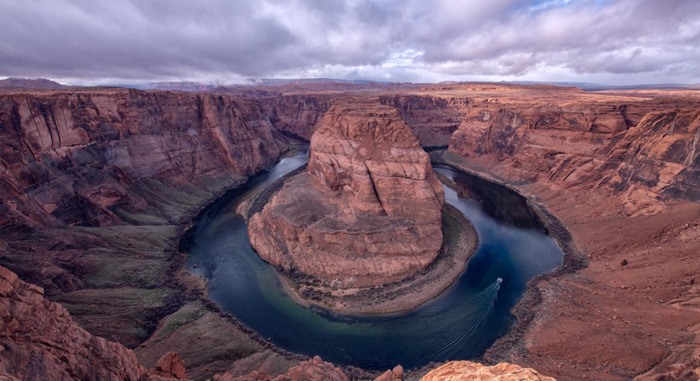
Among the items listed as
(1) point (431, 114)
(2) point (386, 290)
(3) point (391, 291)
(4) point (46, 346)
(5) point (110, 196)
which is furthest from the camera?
(1) point (431, 114)

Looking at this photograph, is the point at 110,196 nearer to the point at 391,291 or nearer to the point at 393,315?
the point at 391,291

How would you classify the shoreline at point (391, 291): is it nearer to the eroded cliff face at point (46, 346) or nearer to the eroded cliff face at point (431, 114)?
the eroded cliff face at point (46, 346)

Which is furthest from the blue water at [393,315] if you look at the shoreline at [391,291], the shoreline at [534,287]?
the shoreline at [534,287]

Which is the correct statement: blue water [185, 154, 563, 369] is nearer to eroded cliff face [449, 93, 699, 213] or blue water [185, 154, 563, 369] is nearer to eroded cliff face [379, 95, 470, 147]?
eroded cliff face [449, 93, 699, 213]

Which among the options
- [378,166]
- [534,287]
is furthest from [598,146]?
[378,166]

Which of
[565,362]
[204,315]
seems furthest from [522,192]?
[204,315]

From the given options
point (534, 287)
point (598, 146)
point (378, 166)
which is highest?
point (598, 146)
